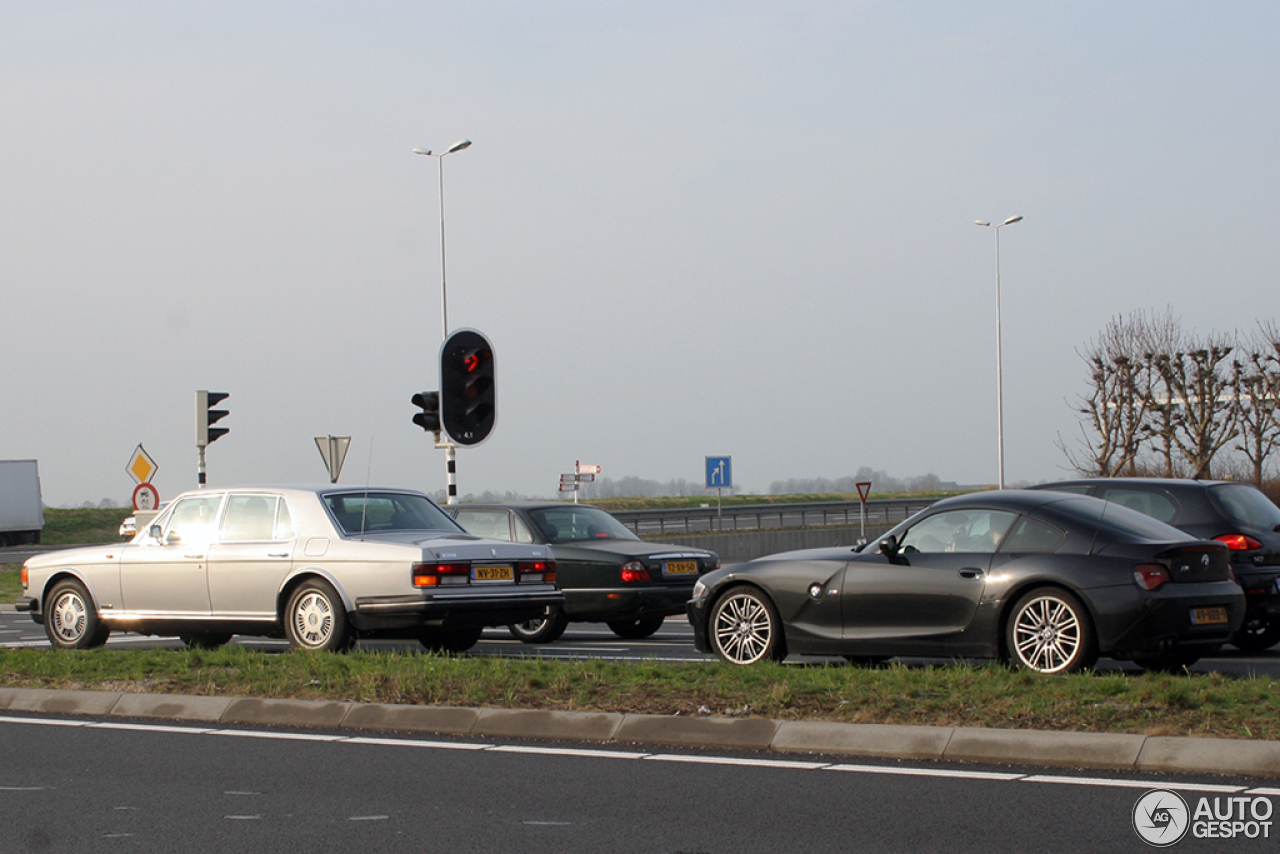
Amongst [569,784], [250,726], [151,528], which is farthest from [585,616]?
[569,784]

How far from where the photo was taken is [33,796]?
7.00 m

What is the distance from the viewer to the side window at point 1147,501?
12338 mm

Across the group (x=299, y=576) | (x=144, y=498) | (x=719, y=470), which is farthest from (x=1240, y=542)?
(x=719, y=470)

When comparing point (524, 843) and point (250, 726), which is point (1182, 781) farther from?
point (250, 726)

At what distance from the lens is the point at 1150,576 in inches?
378

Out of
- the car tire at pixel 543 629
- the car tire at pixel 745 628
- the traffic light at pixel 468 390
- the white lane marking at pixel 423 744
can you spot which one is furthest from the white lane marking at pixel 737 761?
the traffic light at pixel 468 390

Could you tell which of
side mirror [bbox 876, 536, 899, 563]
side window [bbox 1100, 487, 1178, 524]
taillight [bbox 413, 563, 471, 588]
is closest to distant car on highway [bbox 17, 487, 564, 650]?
taillight [bbox 413, 563, 471, 588]

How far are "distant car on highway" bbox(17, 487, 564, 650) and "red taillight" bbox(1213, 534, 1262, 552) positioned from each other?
18.7 feet

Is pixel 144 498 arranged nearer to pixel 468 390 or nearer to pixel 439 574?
pixel 468 390

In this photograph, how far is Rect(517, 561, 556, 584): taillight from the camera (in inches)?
503

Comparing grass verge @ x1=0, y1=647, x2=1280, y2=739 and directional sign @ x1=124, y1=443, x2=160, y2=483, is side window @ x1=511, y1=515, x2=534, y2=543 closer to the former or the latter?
grass verge @ x1=0, y1=647, x2=1280, y2=739

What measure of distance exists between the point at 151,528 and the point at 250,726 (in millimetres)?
5131

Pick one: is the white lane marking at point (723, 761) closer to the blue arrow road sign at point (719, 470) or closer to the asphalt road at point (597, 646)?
the asphalt road at point (597, 646)

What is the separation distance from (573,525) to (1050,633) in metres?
6.82
